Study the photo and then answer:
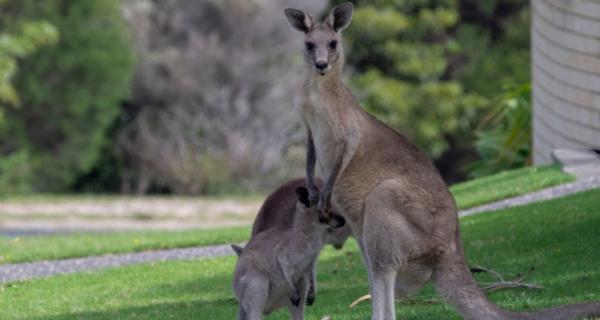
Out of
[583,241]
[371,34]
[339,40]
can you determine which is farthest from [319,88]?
[371,34]

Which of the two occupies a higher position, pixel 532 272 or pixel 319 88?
pixel 319 88

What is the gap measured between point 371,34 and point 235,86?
3.73m

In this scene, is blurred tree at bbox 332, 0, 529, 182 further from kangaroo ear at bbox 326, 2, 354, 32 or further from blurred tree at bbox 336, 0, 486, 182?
kangaroo ear at bbox 326, 2, 354, 32

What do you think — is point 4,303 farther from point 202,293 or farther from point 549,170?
point 549,170

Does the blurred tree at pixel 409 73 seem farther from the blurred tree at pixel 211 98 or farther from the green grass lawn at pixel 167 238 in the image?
the green grass lawn at pixel 167 238

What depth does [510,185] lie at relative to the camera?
14.8 metres

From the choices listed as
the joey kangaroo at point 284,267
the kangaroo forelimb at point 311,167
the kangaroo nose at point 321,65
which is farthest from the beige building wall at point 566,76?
the joey kangaroo at point 284,267

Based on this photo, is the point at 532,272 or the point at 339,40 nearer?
the point at 339,40

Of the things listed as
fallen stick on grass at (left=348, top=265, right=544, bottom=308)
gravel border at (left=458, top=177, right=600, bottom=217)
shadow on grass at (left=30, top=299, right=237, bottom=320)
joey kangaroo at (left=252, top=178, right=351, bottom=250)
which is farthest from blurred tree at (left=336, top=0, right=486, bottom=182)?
joey kangaroo at (left=252, top=178, right=351, bottom=250)

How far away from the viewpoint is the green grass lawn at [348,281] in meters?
8.79

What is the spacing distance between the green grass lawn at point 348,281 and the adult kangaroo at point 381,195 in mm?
957

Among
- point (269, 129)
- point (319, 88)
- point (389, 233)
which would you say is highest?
point (319, 88)

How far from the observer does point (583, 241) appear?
10.2 meters

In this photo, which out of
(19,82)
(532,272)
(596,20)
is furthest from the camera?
(19,82)
